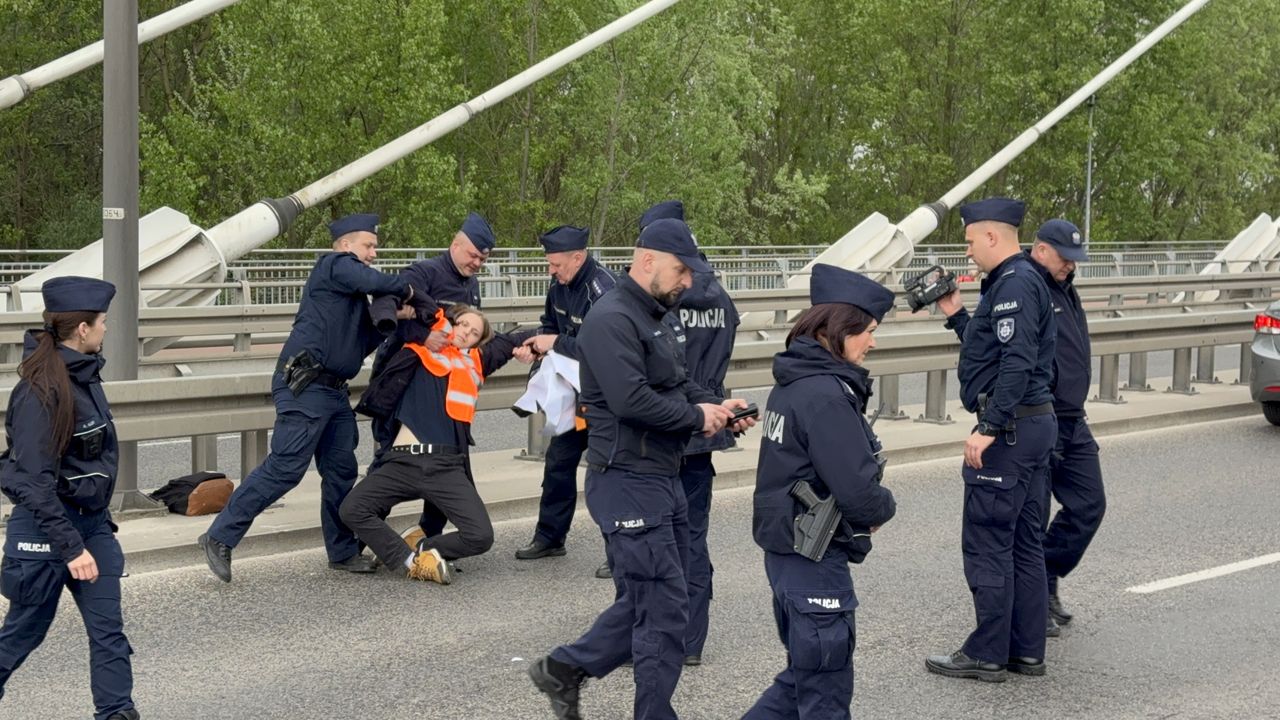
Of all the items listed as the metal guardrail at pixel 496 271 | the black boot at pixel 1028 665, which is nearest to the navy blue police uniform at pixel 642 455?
the black boot at pixel 1028 665

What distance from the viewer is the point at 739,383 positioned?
12680 millimetres

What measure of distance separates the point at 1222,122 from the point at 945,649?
2183 inches

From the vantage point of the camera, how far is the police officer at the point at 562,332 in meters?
8.92

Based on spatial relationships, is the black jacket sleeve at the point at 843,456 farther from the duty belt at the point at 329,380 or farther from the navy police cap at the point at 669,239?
the duty belt at the point at 329,380

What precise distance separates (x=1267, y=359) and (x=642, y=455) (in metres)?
10.2

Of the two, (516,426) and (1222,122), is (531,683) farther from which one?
(1222,122)

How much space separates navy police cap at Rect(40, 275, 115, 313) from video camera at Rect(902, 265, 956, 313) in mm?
3409

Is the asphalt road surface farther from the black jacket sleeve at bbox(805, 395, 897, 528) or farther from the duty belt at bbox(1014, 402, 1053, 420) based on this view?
the black jacket sleeve at bbox(805, 395, 897, 528)

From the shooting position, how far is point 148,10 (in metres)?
41.5

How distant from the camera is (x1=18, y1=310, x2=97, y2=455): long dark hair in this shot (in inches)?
226

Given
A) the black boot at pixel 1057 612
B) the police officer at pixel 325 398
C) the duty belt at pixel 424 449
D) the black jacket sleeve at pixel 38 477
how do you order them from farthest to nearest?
the duty belt at pixel 424 449 < the police officer at pixel 325 398 < the black boot at pixel 1057 612 < the black jacket sleeve at pixel 38 477

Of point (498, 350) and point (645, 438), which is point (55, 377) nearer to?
point (645, 438)

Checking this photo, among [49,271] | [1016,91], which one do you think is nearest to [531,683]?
[49,271]

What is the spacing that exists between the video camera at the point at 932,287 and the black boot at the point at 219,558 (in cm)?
382
